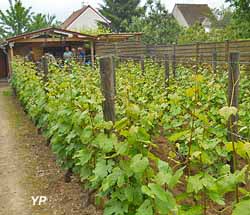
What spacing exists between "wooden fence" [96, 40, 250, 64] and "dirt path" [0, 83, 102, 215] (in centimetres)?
264

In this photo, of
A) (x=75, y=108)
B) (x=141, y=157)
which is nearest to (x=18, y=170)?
(x=75, y=108)

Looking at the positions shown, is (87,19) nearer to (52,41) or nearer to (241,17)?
(52,41)

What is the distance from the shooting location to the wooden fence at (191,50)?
10041 millimetres

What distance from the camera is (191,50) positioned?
517 inches

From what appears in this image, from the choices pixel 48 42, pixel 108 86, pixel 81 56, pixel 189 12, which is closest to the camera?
pixel 108 86

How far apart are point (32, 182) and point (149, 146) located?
2.61 metres

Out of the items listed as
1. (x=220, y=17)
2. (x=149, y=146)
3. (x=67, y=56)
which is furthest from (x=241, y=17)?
(x=220, y=17)

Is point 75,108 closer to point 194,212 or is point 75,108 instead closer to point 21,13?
point 194,212

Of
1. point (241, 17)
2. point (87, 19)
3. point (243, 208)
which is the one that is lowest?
point (243, 208)

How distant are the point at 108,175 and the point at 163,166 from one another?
0.69 metres

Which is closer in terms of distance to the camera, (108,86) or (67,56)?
(108,86)

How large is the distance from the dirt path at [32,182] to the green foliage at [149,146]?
0.98 ft

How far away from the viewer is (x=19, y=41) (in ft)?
63.0

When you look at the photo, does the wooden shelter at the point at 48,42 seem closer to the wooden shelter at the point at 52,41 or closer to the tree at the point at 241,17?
the wooden shelter at the point at 52,41
